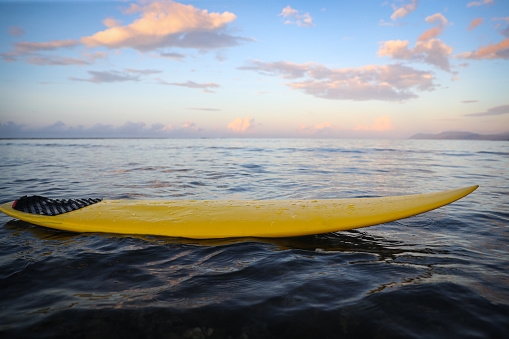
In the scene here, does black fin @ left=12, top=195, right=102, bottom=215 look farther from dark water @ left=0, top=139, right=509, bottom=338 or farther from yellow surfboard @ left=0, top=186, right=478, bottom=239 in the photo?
dark water @ left=0, top=139, right=509, bottom=338

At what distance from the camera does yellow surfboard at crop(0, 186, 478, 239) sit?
9.46 feet

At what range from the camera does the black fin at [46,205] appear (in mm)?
3525

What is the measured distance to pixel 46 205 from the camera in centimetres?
369

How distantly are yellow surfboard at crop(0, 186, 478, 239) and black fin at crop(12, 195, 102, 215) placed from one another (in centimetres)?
9

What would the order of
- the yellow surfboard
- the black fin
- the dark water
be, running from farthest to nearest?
the black fin, the yellow surfboard, the dark water

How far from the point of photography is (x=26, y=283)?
2139 millimetres

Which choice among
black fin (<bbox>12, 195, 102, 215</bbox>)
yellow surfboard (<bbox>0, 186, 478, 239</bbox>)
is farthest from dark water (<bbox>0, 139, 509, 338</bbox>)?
black fin (<bbox>12, 195, 102, 215</bbox>)

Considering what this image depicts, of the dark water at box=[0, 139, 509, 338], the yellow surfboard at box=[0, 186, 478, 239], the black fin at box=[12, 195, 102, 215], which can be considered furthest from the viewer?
the black fin at box=[12, 195, 102, 215]

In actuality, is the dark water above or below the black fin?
below

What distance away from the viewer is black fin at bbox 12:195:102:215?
11.6 feet

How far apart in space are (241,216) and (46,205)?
2.68 metres

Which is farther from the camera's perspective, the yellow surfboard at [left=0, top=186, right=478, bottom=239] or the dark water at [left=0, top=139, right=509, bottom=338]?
the yellow surfboard at [left=0, top=186, right=478, bottom=239]

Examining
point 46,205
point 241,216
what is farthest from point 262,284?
point 46,205

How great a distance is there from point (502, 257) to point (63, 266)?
3.94 m
